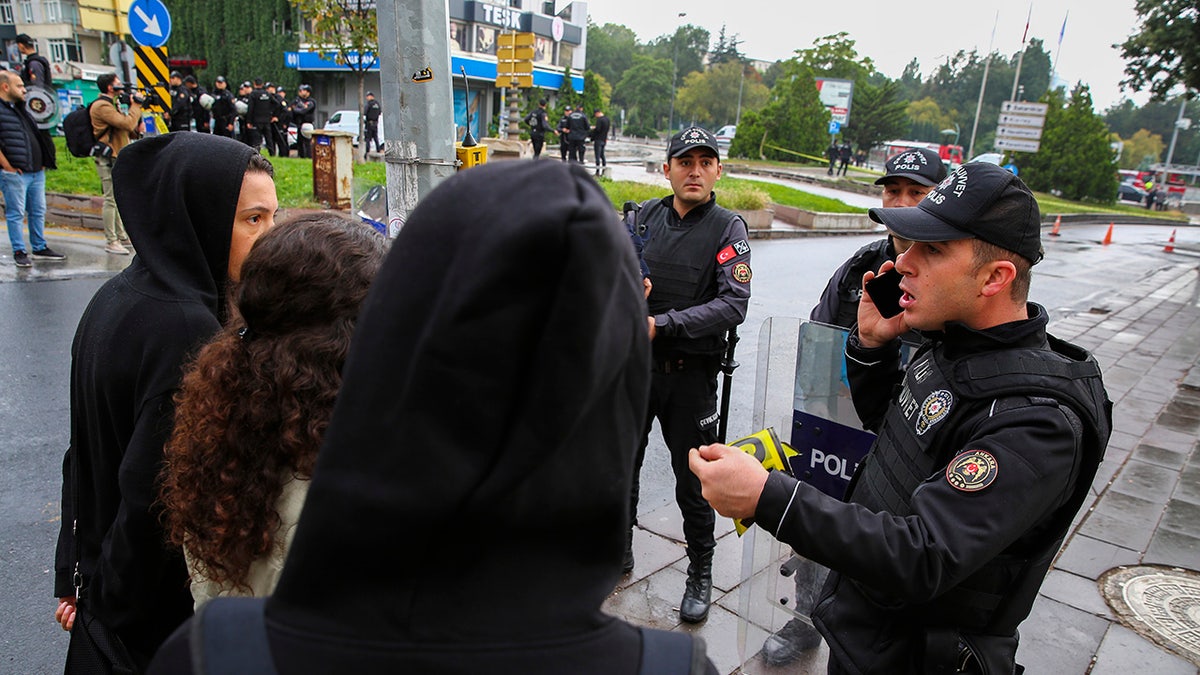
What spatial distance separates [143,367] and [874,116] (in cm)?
5957

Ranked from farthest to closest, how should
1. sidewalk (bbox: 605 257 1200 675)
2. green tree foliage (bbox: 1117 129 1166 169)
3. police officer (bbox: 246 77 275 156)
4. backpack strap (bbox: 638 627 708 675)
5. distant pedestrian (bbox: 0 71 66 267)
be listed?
green tree foliage (bbox: 1117 129 1166 169) < police officer (bbox: 246 77 275 156) < distant pedestrian (bbox: 0 71 66 267) < sidewalk (bbox: 605 257 1200 675) < backpack strap (bbox: 638 627 708 675)

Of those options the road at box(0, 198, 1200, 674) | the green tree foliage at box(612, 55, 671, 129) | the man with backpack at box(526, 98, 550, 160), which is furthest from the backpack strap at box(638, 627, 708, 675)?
the green tree foliage at box(612, 55, 671, 129)

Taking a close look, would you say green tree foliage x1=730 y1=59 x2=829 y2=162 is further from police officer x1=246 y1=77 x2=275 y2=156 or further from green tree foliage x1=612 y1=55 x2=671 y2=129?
green tree foliage x1=612 y1=55 x2=671 y2=129

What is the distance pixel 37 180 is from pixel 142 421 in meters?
8.91

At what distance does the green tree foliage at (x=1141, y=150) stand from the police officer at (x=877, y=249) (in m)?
96.5

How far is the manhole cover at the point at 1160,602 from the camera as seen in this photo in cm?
358

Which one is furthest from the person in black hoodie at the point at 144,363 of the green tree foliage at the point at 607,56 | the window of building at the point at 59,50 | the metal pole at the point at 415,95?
the green tree foliage at the point at 607,56

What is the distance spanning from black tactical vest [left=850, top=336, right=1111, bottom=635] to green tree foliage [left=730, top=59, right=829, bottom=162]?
42.0 metres

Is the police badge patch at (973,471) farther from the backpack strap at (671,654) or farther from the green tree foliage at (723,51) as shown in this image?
the green tree foliage at (723,51)

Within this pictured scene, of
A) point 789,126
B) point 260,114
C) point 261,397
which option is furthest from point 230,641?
point 789,126

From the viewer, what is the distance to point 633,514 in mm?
3809

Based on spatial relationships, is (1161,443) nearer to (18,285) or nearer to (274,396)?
(274,396)

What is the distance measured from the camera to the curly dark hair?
132 centimetres

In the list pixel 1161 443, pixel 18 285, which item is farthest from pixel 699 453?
pixel 18 285
